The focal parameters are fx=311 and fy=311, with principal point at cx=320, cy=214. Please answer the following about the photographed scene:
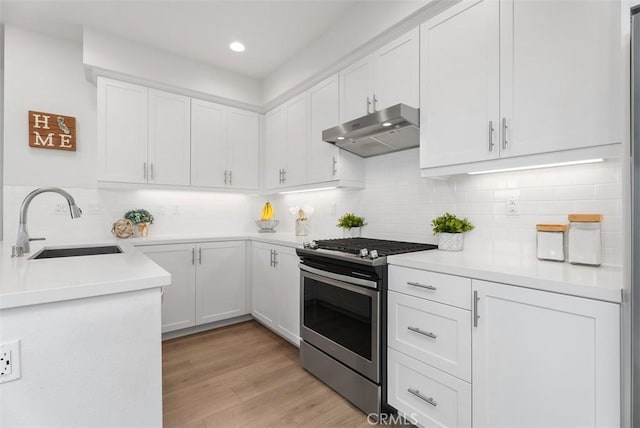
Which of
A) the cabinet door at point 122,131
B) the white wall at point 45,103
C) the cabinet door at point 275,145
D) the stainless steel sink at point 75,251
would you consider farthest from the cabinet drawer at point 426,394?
the white wall at point 45,103

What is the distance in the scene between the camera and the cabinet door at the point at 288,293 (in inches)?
103

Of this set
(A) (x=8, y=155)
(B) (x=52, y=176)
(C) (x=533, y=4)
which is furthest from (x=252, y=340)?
(C) (x=533, y=4)

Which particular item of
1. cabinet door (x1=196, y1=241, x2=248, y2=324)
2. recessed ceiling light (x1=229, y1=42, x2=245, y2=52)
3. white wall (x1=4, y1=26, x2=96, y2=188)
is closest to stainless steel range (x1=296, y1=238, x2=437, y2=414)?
cabinet door (x1=196, y1=241, x2=248, y2=324)

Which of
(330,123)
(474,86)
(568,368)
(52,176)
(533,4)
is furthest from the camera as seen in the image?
(52,176)

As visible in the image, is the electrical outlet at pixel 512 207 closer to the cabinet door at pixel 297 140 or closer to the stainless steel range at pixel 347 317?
the stainless steel range at pixel 347 317

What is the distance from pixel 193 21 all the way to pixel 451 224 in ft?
8.55

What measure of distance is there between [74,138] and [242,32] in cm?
188

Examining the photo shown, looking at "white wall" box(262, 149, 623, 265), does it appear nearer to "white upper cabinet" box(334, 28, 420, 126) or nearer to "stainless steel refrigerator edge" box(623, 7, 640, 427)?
"white upper cabinet" box(334, 28, 420, 126)

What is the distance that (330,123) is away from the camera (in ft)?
8.86

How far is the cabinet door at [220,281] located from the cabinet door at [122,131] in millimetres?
989

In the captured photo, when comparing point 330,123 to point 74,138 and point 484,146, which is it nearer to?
point 484,146

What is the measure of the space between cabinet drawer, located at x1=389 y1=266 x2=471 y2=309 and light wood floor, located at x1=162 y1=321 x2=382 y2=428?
83 cm

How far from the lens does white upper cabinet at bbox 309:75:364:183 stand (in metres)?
2.66

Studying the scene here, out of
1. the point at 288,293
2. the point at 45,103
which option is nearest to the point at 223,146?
the point at 45,103
